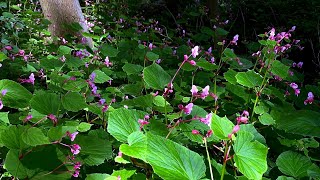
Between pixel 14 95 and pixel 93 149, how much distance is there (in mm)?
431

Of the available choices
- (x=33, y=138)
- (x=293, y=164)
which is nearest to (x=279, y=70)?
(x=293, y=164)

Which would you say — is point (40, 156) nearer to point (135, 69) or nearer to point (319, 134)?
point (319, 134)

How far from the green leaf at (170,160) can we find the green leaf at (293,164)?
1.82ft

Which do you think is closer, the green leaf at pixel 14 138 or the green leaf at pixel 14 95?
the green leaf at pixel 14 138

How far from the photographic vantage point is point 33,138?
1.22 m

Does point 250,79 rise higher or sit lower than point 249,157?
lower

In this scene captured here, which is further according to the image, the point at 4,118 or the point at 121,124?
the point at 4,118

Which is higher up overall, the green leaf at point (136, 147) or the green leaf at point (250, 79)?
the green leaf at point (136, 147)

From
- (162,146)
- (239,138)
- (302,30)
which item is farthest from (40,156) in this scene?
(302,30)

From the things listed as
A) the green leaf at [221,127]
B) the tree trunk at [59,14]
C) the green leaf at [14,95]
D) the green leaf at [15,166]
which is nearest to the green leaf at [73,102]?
the green leaf at [14,95]

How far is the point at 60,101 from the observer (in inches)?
59.5

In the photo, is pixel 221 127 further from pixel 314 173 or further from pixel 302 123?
pixel 302 123

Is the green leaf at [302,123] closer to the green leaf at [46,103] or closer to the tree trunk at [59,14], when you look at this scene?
the green leaf at [46,103]

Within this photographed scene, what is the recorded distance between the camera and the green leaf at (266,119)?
190 centimetres
